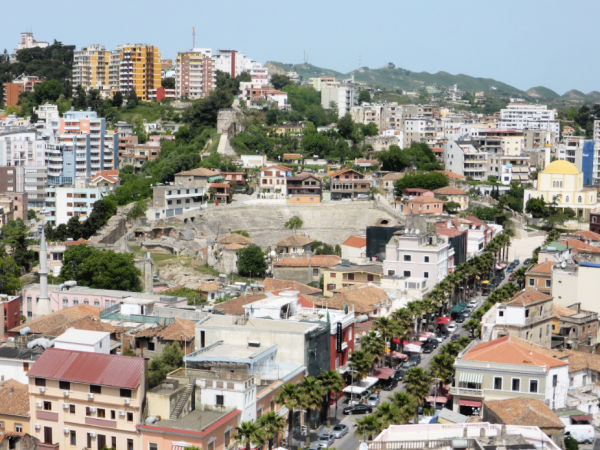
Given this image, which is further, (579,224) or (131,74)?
(131,74)

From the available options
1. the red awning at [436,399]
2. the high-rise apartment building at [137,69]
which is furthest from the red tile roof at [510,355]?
the high-rise apartment building at [137,69]

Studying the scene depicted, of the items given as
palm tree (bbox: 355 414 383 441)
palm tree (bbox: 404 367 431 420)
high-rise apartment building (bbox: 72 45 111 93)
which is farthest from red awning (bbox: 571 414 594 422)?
high-rise apartment building (bbox: 72 45 111 93)

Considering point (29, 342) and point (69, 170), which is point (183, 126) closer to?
point (69, 170)

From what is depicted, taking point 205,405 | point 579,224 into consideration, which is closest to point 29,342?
point 205,405

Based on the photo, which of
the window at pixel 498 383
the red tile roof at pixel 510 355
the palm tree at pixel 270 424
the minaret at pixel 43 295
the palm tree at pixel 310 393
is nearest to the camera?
the palm tree at pixel 270 424

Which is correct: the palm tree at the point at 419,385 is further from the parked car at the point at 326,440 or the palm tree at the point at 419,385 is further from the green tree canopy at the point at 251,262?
the green tree canopy at the point at 251,262

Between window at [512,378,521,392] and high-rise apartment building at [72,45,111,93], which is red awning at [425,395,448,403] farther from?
high-rise apartment building at [72,45,111,93]

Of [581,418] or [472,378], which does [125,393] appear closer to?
[472,378]
